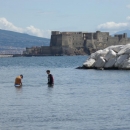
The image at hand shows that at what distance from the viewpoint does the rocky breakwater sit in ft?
147

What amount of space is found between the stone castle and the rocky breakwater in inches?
3409

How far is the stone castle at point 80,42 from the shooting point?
13638 cm

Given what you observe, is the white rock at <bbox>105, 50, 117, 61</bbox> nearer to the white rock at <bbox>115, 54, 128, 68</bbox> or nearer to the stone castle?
the white rock at <bbox>115, 54, 128, 68</bbox>

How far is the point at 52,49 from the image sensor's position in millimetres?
140375

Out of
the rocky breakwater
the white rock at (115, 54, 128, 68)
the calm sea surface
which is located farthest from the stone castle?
the calm sea surface

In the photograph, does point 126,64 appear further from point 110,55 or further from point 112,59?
point 110,55

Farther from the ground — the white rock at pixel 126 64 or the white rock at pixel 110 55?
the white rock at pixel 110 55

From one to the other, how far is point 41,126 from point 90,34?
124399mm

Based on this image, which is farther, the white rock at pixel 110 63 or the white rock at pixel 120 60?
the white rock at pixel 110 63

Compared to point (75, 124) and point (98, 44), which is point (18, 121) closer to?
point (75, 124)

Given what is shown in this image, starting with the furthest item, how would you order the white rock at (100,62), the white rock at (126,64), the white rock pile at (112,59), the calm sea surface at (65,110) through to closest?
the white rock at (100,62), the white rock pile at (112,59), the white rock at (126,64), the calm sea surface at (65,110)

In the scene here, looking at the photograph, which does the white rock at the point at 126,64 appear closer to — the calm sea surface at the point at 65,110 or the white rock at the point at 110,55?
the white rock at the point at 110,55

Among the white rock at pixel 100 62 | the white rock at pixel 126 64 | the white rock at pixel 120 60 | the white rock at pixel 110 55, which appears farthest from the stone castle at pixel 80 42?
the white rock at pixel 126 64

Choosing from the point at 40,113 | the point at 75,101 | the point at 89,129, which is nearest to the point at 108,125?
the point at 89,129
